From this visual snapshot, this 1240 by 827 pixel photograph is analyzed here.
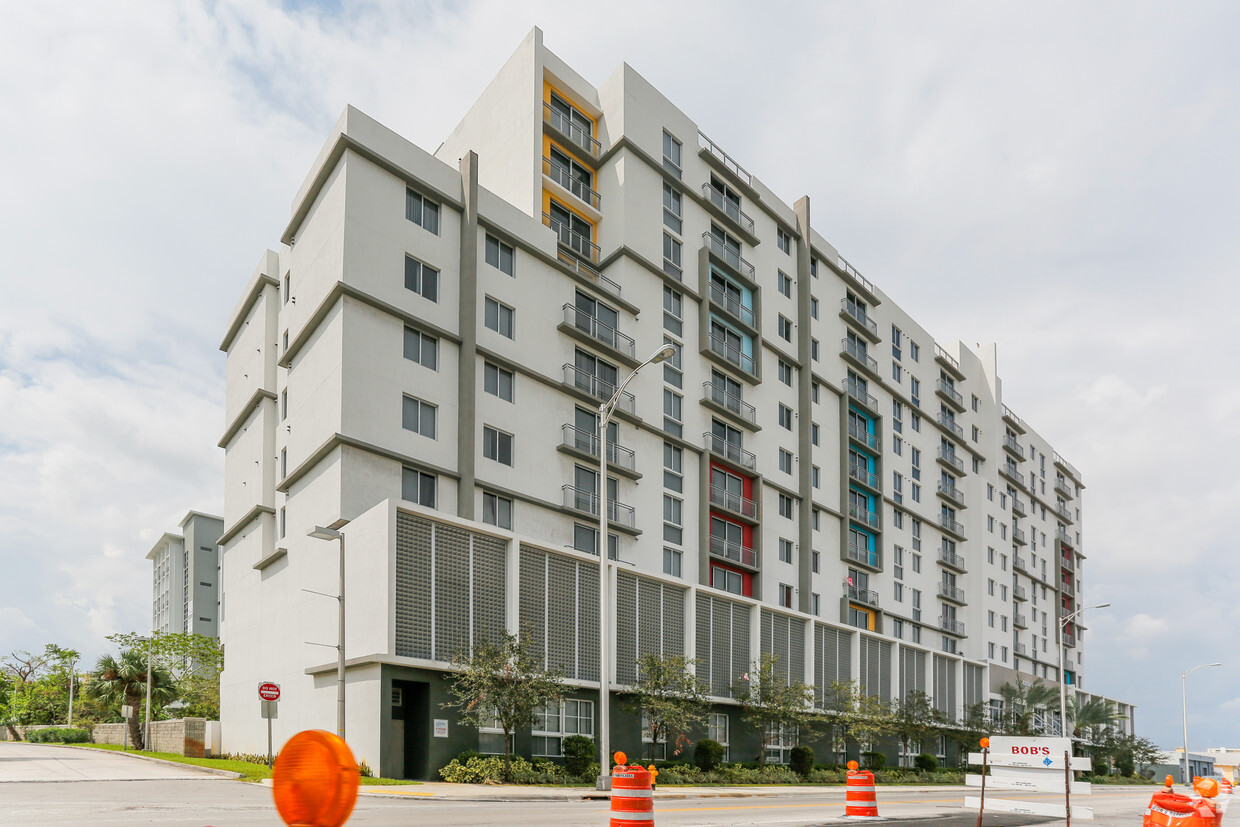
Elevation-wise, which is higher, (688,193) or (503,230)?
(688,193)

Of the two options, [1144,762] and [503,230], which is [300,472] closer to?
[503,230]

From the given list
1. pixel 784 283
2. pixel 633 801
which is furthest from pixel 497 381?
pixel 633 801

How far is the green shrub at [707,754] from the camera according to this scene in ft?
135

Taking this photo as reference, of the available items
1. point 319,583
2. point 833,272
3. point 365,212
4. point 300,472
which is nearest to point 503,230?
point 365,212

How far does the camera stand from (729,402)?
53156mm

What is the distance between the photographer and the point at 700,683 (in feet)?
132

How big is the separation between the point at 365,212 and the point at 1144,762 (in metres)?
84.2

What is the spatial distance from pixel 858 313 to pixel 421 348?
37149mm

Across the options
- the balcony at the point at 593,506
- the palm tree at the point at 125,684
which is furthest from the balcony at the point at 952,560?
the palm tree at the point at 125,684

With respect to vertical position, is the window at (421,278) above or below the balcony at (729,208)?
below

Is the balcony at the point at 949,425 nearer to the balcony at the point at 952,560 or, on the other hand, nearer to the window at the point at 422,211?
the balcony at the point at 952,560

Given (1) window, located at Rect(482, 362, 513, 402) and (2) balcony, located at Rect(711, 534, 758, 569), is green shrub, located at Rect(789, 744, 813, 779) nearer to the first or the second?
(2) balcony, located at Rect(711, 534, 758, 569)

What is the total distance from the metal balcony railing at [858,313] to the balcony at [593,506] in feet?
84.7

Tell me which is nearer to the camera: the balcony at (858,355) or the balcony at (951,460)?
the balcony at (858,355)
